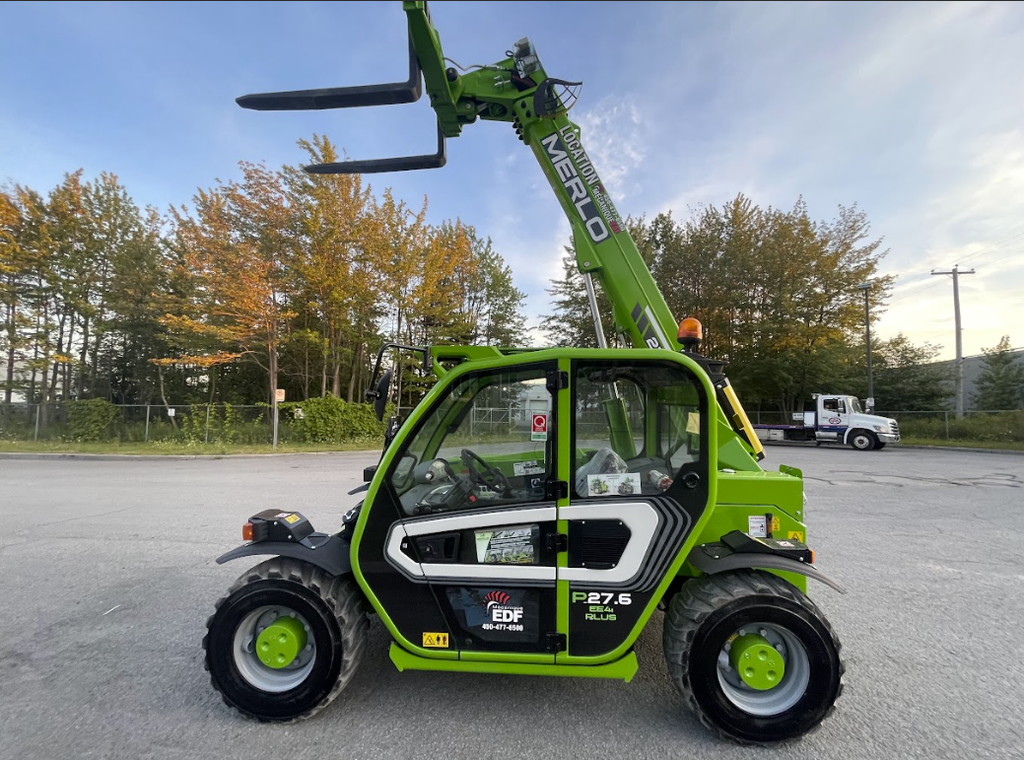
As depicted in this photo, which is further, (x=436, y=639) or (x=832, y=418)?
(x=832, y=418)

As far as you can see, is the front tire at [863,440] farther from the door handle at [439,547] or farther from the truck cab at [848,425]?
the door handle at [439,547]

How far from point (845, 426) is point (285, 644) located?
24047 millimetres

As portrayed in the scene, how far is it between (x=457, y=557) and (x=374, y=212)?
798 inches

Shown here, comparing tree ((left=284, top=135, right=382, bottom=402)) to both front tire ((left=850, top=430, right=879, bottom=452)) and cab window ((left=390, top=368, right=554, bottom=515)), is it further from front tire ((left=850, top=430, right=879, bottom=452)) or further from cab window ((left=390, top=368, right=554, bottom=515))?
front tire ((left=850, top=430, right=879, bottom=452))

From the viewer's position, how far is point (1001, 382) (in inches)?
974

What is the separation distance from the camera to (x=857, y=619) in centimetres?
371

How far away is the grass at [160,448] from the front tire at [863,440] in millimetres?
20335

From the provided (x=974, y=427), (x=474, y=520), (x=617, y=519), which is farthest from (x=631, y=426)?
(x=974, y=427)

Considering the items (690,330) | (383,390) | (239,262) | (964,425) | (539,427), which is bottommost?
(964,425)

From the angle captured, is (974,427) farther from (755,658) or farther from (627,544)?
(627,544)

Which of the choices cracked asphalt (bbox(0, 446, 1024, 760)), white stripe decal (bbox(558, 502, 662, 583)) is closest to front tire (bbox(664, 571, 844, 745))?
cracked asphalt (bbox(0, 446, 1024, 760))

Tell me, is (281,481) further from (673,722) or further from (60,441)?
(60,441)

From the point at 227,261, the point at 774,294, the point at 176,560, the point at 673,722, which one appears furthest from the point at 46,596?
the point at 774,294

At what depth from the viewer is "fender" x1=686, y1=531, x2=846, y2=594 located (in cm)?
243
